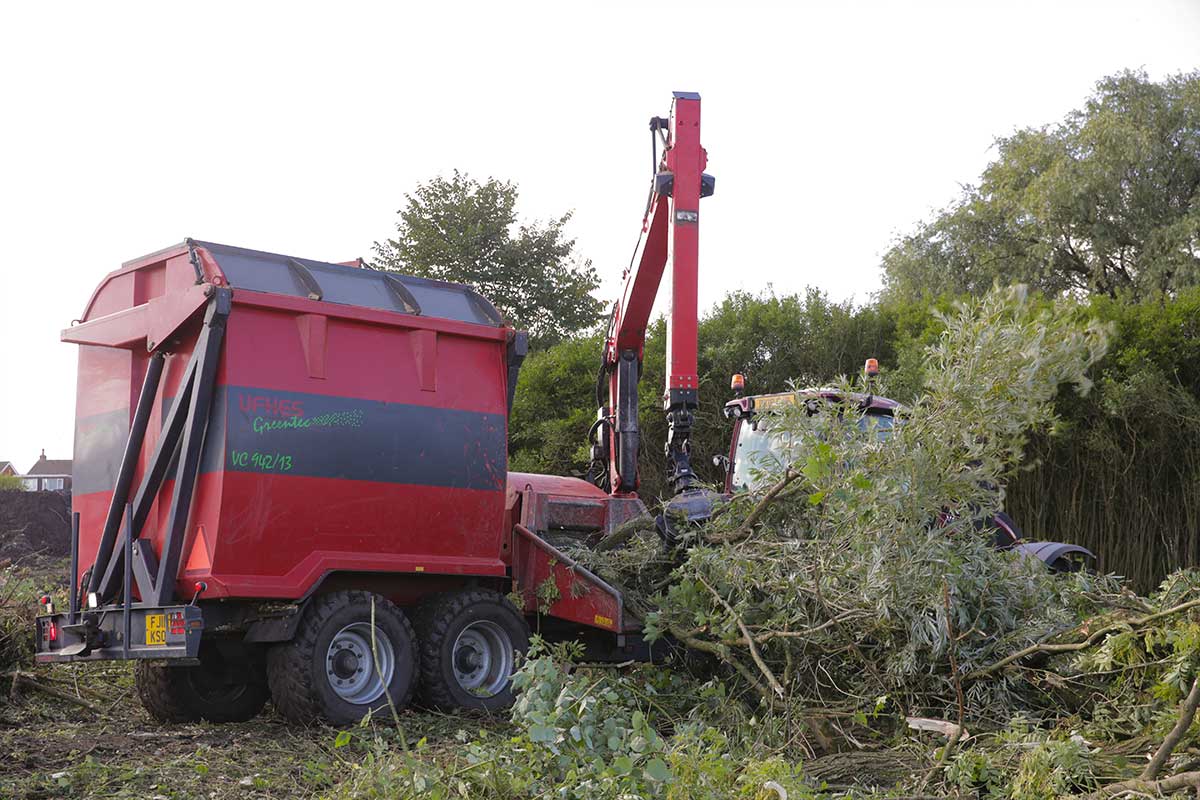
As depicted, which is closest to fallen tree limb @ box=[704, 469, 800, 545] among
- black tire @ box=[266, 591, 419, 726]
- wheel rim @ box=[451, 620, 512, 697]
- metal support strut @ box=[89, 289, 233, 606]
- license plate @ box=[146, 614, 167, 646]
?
wheel rim @ box=[451, 620, 512, 697]

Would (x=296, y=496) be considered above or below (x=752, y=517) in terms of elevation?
above

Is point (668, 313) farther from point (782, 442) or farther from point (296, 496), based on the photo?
point (296, 496)

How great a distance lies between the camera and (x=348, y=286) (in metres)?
Result: 7.95

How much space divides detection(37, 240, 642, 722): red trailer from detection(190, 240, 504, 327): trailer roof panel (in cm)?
2

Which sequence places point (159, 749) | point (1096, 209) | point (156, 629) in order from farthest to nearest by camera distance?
1. point (1096, 209)
2. point (156, 629)
3. point (159, 749)

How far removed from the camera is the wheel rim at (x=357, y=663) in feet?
24.1

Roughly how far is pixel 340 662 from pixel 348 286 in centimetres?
252

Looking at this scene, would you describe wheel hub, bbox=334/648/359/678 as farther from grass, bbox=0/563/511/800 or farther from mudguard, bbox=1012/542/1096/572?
mudguard, bbox=1012/542/1096/572

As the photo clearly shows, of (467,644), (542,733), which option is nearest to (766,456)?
(467,644)

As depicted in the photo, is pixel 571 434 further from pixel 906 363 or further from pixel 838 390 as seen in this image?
pixel 838 390

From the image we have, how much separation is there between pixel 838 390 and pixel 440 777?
298cm

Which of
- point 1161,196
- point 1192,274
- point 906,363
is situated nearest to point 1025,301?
point 906,363

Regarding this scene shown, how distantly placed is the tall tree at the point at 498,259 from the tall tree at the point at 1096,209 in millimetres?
8319

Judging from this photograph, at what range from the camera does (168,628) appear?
6.90 m
